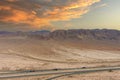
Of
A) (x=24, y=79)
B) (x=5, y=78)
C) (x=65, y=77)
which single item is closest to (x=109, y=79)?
(x=65, y=77)

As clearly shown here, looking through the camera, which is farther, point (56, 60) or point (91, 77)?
point (56, 60)

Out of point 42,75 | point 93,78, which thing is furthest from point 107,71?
point 42,75

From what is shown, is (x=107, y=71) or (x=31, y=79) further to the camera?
(x=107, y=71)

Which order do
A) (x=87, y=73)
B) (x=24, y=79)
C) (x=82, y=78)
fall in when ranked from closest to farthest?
1. (x=24, y=79)
2. (x=82, y=78)
3. (x=87, y=73)

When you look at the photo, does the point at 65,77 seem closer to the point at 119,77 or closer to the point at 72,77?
the point at 72,77

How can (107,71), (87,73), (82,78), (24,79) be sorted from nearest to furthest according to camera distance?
(24,79) → (82,78) → (87,73) → (107,71)

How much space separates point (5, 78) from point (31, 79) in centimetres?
479

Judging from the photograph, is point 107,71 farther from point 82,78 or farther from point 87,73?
point 82,78

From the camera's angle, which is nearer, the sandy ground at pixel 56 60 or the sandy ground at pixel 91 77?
the sandy ground at pixel 91 77

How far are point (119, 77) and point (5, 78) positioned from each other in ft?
72.6

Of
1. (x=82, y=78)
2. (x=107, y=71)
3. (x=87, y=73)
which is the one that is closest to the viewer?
(x=82, y=78)

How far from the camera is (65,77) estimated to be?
1640 inches

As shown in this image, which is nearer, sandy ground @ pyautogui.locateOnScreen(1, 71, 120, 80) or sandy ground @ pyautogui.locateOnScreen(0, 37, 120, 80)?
sandy ground @ pyautogui.locateOnScreen(1, 71, 120, 80)

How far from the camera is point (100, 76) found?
43438 millimetres
